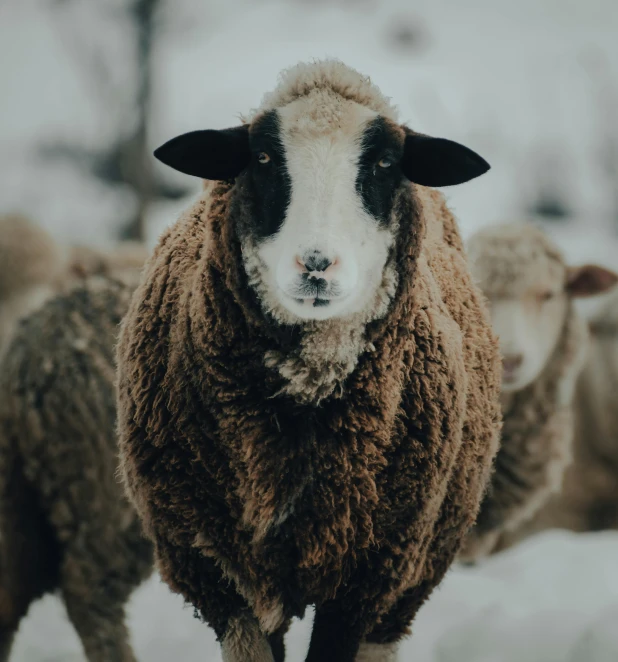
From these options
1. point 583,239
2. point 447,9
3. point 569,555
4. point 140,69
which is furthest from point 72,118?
point 569,555

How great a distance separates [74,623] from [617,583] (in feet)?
9.38

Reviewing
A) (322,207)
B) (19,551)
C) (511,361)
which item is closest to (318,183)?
(322,207)

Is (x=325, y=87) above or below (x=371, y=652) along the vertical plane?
above

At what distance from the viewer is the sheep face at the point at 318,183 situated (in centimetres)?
244

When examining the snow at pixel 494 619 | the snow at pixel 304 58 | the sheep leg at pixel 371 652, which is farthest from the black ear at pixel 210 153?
the snow at pixel 304 58

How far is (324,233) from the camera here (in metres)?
2.41

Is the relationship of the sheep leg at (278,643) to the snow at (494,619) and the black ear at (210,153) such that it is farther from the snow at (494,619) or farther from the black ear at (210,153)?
the black ear at (210,153)

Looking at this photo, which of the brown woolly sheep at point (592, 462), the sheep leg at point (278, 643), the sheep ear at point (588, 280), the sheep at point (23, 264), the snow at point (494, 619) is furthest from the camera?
the brown woolly sheep at point (592, 462)

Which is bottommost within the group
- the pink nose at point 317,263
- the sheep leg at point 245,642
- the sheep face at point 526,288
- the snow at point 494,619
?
the snow at point 494,619

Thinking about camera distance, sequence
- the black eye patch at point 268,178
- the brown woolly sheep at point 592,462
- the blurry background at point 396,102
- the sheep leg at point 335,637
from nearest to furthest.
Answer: the black eye patch at point 268,178
the sheep leg at point 335,637
the blurry background at point 396,102
the brown woolly sheep at point 592,462

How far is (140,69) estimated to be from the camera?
1376cm

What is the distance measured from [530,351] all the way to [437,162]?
1989 millimetres

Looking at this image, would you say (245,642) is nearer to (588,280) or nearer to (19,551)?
(19,551)

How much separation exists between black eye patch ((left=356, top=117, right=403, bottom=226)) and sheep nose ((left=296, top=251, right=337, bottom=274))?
0.88 feet
